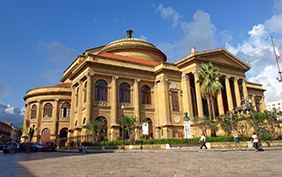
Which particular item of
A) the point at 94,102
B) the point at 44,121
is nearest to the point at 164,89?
the point at 94,102

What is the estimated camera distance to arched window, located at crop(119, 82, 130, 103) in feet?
120

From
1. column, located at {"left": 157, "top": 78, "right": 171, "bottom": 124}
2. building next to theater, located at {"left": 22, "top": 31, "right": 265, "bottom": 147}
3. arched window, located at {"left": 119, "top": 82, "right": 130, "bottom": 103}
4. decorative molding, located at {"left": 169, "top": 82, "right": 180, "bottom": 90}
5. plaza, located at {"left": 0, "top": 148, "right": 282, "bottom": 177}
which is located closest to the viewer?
plaza, located at {"left": 0, "top": 148, "right": 282, "bottom": 177}

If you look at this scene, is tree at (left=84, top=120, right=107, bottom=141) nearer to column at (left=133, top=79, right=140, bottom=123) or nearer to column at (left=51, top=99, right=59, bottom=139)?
column at (left=133, top=79, right=140, bottom=123)

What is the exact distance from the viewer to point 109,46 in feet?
156

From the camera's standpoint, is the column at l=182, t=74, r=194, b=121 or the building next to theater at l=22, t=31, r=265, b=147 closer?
the building next to theater at l=22, t=31, r=265, b=147

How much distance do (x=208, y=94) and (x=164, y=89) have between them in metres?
7.95

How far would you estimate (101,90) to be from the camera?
115 ft

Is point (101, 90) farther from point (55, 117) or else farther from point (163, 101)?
point (55, 117)

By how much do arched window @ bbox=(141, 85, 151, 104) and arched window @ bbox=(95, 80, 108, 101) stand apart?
6496mm

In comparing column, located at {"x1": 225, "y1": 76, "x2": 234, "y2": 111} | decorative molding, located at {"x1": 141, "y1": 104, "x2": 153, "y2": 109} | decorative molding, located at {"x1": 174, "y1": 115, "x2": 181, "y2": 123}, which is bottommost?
decorative molding, located at {"x1": 174, "y1": 115, "x2": 181, "y2": 123}

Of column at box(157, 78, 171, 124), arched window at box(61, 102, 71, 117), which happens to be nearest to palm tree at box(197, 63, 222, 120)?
column at box(157, 78, 171, 124)

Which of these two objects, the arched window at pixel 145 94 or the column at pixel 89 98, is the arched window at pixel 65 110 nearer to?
the column at pixel 89 98

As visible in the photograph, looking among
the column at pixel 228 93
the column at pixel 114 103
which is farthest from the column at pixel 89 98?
the column at pixel 228 93

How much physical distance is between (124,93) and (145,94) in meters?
3.96
